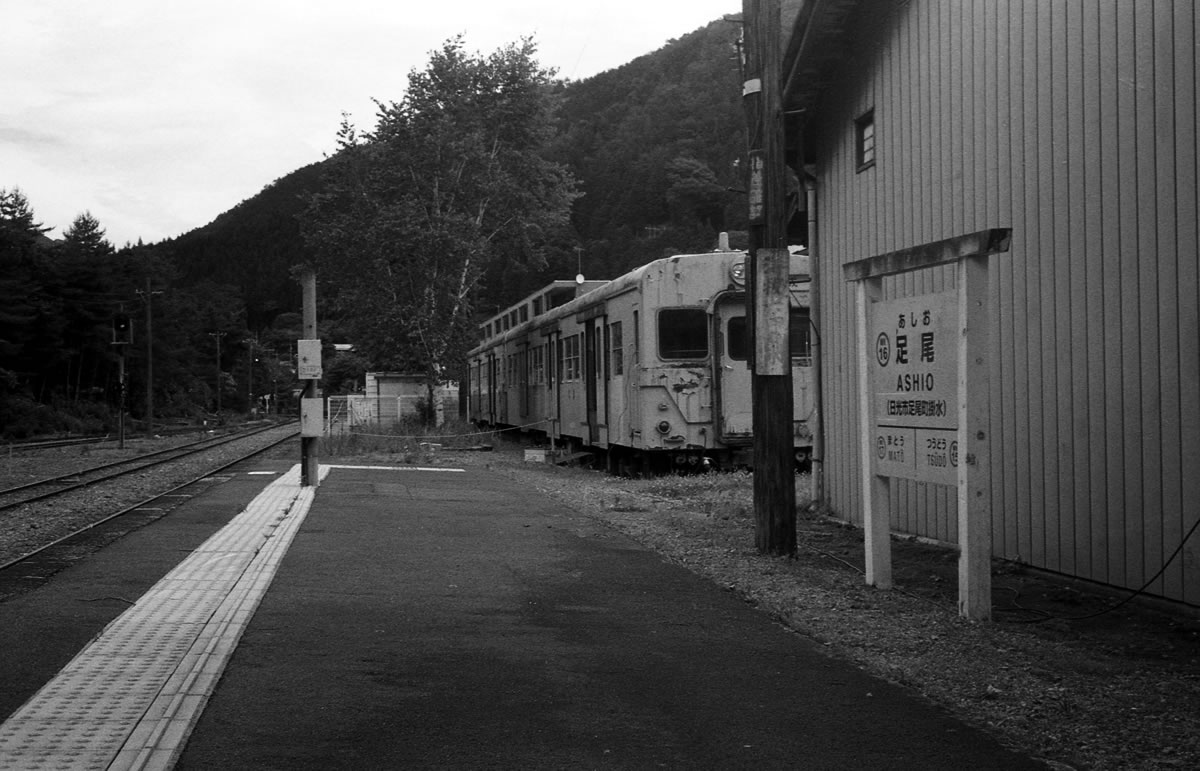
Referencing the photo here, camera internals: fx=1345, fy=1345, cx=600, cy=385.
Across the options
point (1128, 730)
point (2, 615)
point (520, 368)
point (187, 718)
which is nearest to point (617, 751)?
point (187, 718)

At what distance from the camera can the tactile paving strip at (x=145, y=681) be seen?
4719 millimetres

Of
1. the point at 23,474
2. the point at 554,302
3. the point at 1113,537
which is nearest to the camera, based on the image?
the point at 1113,537

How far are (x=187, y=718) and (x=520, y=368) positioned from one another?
26.4 m

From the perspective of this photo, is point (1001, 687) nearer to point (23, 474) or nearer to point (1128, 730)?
point (1128, 730)

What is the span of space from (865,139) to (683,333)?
19.4 feet

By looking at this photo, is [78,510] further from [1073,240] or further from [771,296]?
[1073,240]

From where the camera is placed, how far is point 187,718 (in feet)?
16.9

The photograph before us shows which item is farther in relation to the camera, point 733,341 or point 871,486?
point 733,341

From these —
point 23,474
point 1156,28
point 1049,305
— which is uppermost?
point 1156,28

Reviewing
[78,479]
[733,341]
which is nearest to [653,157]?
[78,479]

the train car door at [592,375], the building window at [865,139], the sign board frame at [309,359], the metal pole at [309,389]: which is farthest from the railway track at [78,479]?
the building window at [865,139]

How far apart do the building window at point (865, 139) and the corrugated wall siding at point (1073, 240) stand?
23.4 inches

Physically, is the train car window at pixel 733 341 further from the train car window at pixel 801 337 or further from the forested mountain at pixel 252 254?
the forested mountain at pixel 252 254

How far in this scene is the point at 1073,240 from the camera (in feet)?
29.2
